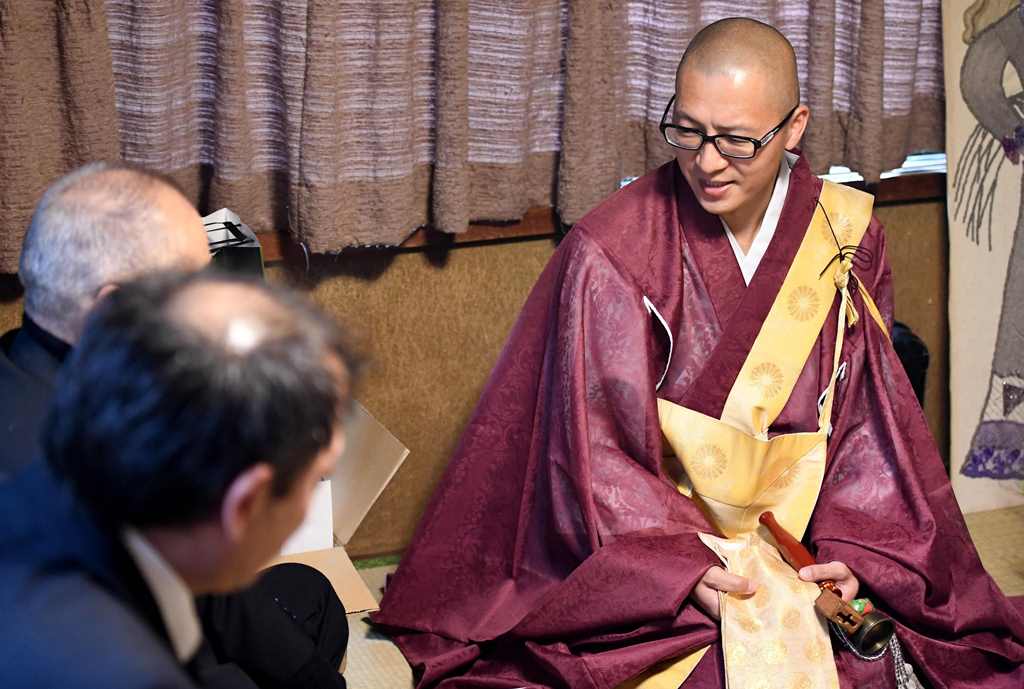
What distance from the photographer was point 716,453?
2.36m

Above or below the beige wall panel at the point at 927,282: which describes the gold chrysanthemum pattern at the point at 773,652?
below

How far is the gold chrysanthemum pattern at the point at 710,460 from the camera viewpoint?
236 centimetres

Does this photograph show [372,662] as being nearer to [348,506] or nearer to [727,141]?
[348,506]

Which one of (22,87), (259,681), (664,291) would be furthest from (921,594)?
(22,87)

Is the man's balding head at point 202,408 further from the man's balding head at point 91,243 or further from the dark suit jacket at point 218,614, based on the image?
the man's balding head at point 91,243

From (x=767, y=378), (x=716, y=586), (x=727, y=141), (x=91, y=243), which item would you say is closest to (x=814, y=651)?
(x=716, y=586)

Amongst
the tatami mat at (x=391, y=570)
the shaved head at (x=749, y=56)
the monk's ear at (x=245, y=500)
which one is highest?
the shaved head at (x=749, y=56)

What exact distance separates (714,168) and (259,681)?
1.19 meters

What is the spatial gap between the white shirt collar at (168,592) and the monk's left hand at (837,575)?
1374 mm

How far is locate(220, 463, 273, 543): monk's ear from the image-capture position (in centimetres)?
100

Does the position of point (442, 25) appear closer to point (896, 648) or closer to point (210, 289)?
point (896, 648)

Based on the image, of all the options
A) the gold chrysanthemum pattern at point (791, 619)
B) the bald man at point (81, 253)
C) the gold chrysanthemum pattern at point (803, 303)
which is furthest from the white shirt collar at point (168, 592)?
the gold chrysanthemum pattern at point (803, 303)

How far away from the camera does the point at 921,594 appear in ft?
7.72

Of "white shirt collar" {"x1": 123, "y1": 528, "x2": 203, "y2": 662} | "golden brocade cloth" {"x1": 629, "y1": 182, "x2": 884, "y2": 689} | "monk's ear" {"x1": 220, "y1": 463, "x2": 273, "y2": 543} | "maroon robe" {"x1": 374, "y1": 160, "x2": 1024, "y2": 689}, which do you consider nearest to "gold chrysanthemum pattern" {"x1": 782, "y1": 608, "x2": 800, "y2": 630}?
"golden brocade cloth" {"x1": 629, "y1": 182, "x2": 884, "y2": 689}
